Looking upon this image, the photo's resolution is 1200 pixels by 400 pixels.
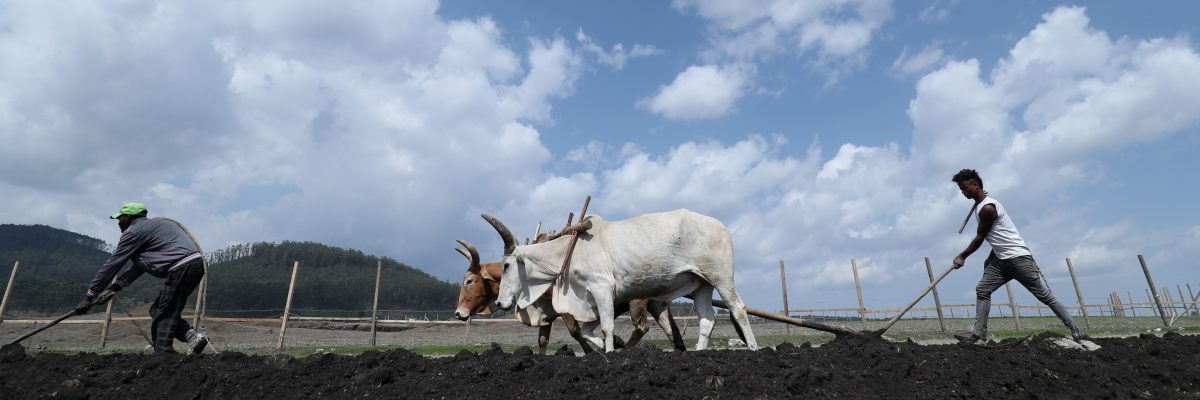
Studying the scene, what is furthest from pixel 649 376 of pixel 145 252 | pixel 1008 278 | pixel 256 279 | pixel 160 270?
pixel 256 279

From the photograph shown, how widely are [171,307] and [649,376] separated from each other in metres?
5.46

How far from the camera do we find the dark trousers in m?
6.67

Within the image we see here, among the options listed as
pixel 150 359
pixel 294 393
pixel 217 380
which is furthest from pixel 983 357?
pixel 150 359

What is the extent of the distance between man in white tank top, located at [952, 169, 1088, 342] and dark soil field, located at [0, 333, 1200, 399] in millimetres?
1204

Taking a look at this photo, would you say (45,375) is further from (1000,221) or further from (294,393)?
(1000,221)

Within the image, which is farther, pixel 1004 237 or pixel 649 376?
pixel 1004 237

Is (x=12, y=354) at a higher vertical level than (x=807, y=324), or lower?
lower

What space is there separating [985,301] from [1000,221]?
2.85ft

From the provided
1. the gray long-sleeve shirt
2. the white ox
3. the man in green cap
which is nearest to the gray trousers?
the white ox

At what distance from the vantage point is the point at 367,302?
71438mm

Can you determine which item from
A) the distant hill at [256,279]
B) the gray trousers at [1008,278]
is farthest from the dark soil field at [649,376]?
the distant hill at [256,279]

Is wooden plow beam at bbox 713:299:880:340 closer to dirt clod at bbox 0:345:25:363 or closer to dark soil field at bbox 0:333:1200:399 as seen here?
dark soil field at bbox 0:333:1200:399

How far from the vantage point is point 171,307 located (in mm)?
6770

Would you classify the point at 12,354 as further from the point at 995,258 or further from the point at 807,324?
the point at 995,258
